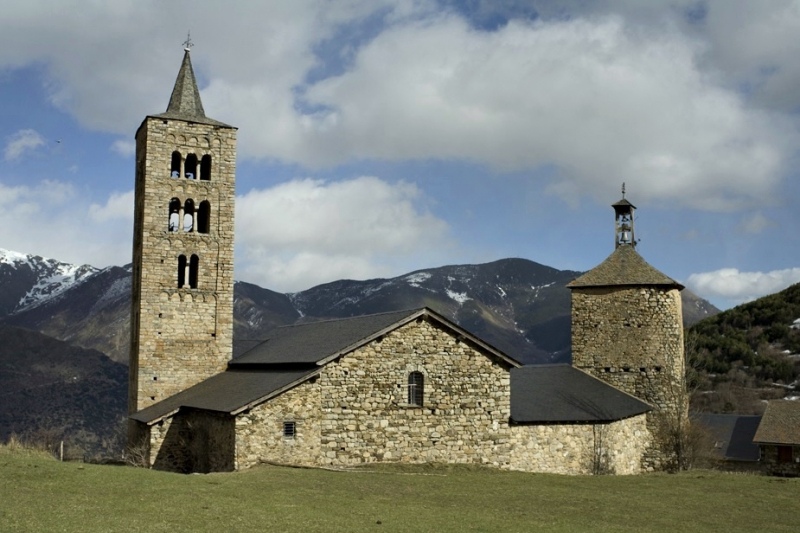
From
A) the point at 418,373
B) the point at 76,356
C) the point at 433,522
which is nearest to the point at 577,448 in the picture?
the point at 418,373

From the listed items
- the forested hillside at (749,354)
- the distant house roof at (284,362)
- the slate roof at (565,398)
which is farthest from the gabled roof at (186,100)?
the forested hillside at (749,354)

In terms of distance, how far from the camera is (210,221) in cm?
3809

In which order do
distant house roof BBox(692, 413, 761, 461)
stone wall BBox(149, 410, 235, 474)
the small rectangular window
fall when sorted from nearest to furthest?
stone wall BBox(149, 410, 235, 474) < the small rectangular window < distant house roof BBox(692, 413, 761, 461)

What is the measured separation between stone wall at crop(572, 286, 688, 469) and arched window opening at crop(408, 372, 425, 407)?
13001 mm

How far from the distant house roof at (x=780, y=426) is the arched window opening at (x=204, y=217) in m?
28.9

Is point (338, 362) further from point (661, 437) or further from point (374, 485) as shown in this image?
point (661, 437)

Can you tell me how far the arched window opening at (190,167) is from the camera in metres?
38.5

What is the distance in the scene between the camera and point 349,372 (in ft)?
91.8

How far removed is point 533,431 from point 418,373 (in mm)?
4987

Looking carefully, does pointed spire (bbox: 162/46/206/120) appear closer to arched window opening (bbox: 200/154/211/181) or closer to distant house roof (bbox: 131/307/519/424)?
arched window opening (bbox: 200/154/211/181)

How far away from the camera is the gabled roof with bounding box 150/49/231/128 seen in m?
38.8

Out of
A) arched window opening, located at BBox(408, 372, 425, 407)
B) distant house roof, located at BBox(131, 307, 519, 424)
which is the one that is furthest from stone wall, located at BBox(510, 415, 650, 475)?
arched window opening, located at BBox(408, 372, 425, 407)

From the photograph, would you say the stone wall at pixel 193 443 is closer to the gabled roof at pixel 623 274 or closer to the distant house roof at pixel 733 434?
the gabled roof at pixel 623 274

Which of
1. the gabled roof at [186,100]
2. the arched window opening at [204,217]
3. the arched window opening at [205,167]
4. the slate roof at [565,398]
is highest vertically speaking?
the gabled roof at [186,100]
